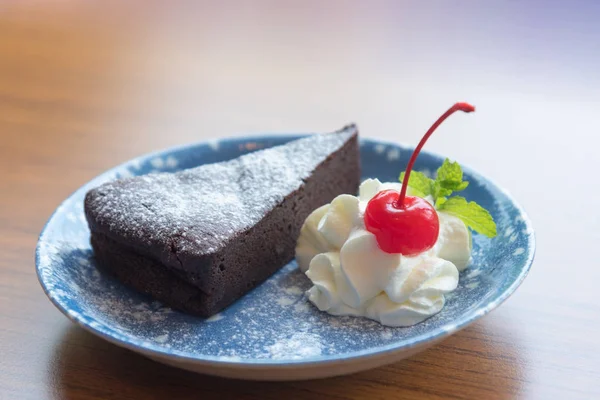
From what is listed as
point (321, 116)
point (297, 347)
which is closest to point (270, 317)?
point (297, 347)

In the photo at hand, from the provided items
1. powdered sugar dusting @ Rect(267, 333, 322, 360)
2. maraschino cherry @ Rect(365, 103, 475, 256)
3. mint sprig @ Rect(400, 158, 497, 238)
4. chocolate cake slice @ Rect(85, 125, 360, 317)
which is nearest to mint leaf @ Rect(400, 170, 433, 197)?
mint sprig @ Rect(400, 158, 497, 238)

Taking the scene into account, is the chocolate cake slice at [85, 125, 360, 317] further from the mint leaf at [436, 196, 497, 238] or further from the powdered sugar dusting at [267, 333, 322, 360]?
the mint leaf at [436, 196, 497, 238]

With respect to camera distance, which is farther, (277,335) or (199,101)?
(199,101)

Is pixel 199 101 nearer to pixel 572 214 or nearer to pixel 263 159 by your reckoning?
pixel 263 159

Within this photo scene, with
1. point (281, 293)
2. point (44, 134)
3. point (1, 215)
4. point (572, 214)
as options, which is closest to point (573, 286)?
point (572, 214)

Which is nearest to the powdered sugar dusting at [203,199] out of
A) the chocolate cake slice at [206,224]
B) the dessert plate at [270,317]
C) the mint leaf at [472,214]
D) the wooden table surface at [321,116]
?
the chocolate cake slice at [206,224]

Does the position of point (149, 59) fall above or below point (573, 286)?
above
